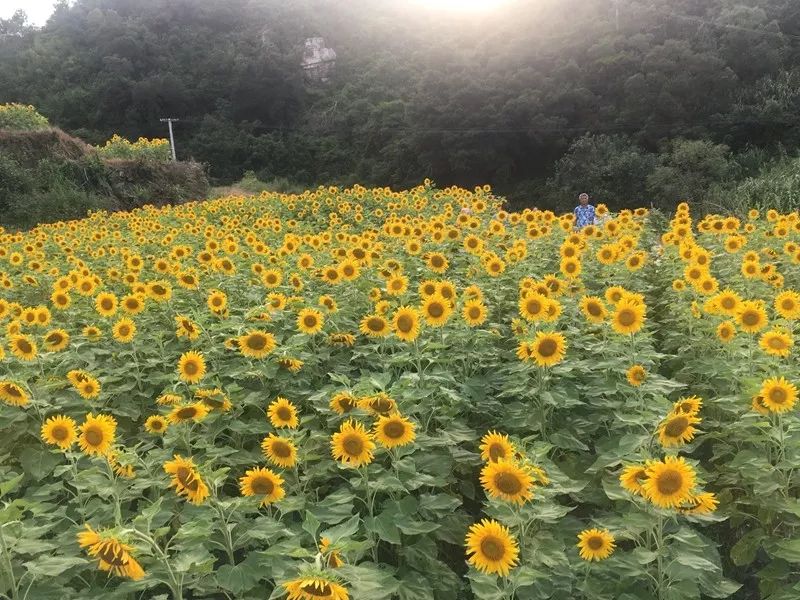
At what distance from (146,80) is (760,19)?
127 feet

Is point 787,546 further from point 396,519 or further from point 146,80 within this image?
point 146,80

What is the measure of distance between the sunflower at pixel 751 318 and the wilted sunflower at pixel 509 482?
6.16ft

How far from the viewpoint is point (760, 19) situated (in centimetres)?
2930

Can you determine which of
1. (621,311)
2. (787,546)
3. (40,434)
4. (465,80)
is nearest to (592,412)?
(621,311)

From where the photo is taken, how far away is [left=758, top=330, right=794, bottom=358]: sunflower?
9.43 ft

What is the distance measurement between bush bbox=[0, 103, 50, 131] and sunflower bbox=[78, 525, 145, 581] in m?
21.2

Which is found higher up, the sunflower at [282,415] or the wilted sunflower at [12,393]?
the wilted sunflower at [12,393]

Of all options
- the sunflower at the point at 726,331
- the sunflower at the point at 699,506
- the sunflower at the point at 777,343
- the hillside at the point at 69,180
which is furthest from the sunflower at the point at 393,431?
the hillside at the point at 69,180

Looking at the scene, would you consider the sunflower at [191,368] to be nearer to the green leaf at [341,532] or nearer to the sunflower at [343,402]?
the sunflower at [343,402]

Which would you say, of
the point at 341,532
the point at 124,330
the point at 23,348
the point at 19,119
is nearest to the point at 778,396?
the point at 341,532

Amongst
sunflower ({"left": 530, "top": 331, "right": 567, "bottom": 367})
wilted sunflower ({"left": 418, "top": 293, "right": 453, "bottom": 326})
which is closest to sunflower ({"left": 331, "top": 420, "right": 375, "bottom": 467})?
sunflower ({"left": 530, "top": 331, "right": 567, "bottom": 367})

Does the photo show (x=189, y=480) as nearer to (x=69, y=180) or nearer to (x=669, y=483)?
(x=669, y=483)

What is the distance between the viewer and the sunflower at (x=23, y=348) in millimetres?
3145

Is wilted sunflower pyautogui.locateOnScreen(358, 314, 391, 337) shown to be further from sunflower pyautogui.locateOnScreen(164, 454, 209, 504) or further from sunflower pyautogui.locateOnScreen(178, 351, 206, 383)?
sunflower pyautogui.locateOnScreen(164, 454, 209, 504)
